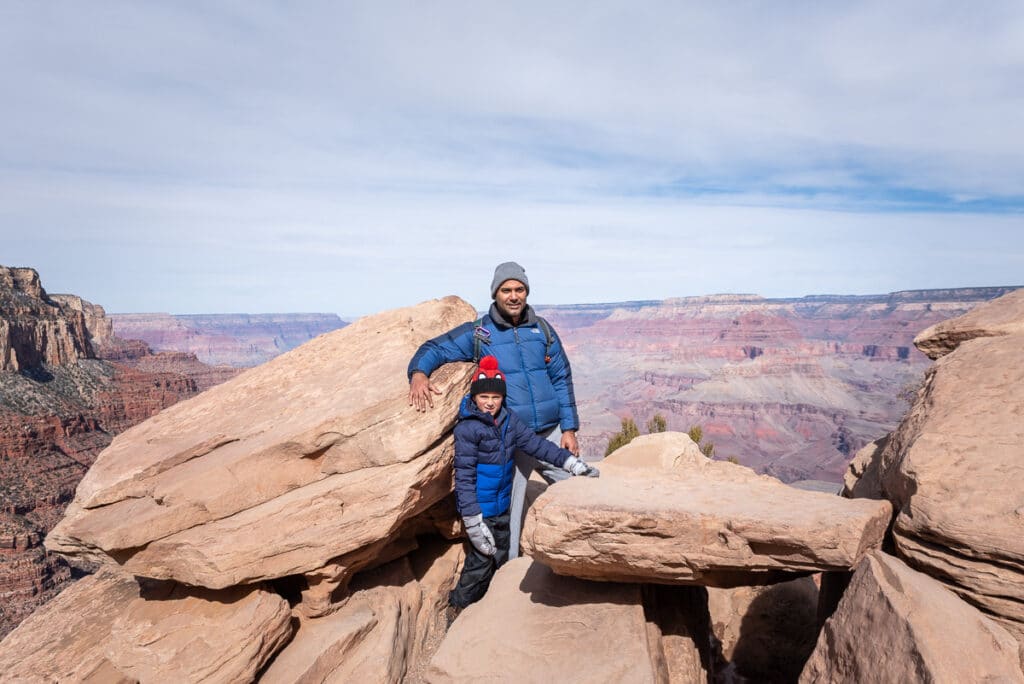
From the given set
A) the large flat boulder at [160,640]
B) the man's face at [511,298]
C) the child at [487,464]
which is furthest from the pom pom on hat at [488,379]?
the large flat boulder at [160,640]

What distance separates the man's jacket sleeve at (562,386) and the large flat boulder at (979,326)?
14.2 ft

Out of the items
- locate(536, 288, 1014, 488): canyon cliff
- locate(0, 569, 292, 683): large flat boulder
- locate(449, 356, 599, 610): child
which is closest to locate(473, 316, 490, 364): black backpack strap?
locate(449, 356, 599, 610): child

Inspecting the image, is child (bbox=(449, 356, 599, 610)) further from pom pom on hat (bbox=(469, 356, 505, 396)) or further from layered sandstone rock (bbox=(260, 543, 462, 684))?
layered sandstone rock (bbox=(260, 543, 462, 684))

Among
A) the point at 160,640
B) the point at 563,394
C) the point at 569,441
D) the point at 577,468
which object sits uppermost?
the point at 563,394

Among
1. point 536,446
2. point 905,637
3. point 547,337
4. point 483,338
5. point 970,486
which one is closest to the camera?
point 905,637

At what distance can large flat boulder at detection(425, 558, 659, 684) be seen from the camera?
15.6 feet

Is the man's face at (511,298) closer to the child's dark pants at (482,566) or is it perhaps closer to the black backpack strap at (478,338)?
the black backpack strap at (478,338)

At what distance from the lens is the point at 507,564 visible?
21.7 ft

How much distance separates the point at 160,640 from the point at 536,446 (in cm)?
448

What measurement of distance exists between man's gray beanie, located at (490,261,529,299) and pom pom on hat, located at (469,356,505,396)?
0.96m

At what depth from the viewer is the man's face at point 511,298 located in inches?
268

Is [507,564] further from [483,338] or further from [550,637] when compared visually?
[483,338]

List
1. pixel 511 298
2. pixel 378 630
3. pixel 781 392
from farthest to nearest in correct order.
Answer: pixel 781 392, pixel 511 298, pixel 378 630

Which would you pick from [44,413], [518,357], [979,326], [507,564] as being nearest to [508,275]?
[518,357]
